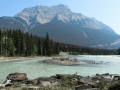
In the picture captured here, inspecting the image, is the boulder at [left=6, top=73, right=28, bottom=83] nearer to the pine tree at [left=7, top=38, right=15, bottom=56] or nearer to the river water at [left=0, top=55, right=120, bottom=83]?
the river water at [left=0, top=55, right=120, bottom=83]

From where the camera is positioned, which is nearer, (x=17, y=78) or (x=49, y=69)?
(x=17, y=78)

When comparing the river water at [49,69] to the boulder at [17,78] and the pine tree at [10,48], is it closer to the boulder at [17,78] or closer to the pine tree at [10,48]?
the boulder at [17,78]

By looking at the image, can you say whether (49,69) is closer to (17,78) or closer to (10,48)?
(17,78)

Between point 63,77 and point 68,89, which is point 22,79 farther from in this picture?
point 68,89

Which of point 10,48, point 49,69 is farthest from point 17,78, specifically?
point 10,48

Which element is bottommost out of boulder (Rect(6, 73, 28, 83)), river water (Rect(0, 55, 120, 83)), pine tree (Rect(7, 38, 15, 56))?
river water (Rect(0, 55, 120, 83))

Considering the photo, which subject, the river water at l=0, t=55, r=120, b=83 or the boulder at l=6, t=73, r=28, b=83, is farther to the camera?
the river water at l=0, t=55, r=120, b=83

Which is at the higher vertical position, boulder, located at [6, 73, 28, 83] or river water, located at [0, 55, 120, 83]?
boulder, located at [6, 73, 28, 83]

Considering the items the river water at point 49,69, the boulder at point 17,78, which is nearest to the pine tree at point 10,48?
the river water at point 49,69

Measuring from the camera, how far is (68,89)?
19.8m

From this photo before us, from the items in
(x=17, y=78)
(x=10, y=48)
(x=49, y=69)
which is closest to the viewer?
(x=17, y=78)

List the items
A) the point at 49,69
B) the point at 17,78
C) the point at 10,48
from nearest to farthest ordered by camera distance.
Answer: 1. the point at 17,78
2. the point at 49,69
3. the point at 10,48

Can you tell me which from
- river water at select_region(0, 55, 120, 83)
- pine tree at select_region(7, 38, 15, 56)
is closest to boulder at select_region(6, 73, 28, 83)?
river water at select_region(0, 55, 120, 83)

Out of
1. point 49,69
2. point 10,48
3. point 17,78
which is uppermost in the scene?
point 10,48
